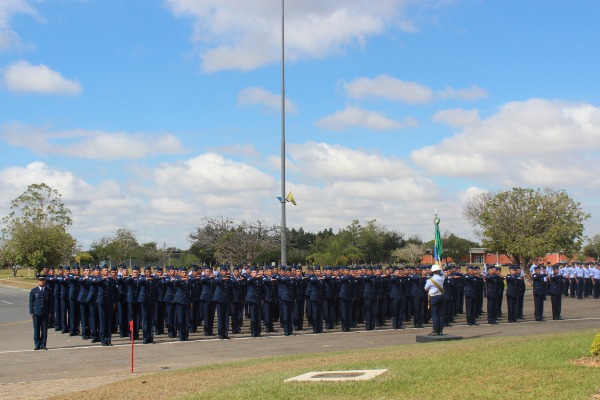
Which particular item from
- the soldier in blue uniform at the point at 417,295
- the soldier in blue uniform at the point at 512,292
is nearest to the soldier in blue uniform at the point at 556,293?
the soldier in blue uniform at the point at 512,292

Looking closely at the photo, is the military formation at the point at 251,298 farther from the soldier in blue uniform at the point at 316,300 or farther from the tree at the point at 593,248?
the tree at the point at 593,248

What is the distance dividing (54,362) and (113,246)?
152 feet

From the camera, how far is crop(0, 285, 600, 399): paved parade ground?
37.2 feet

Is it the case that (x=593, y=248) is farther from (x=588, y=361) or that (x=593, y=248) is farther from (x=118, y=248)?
(x=588, y=361)

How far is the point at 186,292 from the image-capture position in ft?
56.2

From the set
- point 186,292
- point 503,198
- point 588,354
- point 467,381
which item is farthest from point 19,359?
point 503,198

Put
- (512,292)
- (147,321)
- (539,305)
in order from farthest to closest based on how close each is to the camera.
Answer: (539,305), (512,292), (147,321)

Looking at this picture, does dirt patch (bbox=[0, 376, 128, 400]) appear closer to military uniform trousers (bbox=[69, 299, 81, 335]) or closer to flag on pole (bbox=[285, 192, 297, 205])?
military uniform trousers (bbox=[69, 299, 81, 335])

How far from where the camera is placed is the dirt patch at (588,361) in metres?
9.16

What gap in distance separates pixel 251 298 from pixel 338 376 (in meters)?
8.44

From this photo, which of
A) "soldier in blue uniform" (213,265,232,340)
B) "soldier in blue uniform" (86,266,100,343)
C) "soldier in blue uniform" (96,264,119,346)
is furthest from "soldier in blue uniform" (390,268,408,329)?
"soldier in blue uniform" (86,266,100,343)

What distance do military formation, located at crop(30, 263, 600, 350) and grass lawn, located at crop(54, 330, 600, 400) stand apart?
445 cm

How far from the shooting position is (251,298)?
17734 millimetres

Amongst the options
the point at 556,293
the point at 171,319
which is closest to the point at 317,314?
the point at 171,319
